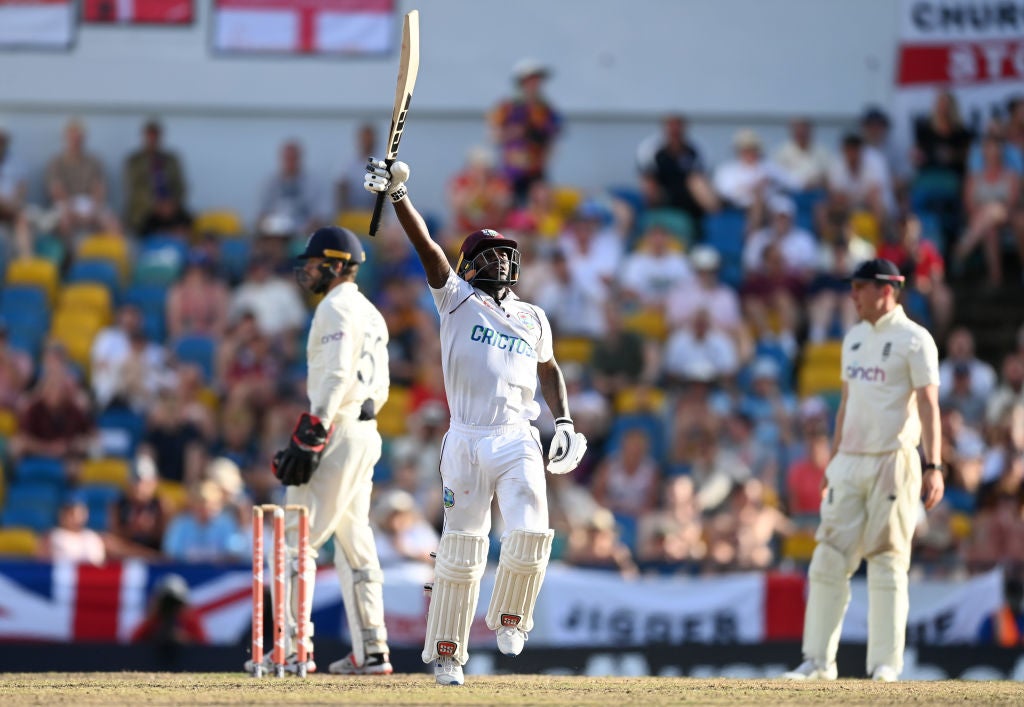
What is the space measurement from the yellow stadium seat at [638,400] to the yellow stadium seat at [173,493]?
4.00 metres

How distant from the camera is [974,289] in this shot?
1944 centimetres

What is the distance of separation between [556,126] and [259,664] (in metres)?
10.8

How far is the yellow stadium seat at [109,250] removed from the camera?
1975 centimetres

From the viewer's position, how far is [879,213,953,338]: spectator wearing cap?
1838 cm

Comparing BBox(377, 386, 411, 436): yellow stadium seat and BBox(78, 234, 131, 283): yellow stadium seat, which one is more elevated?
BBox(78, 234, 131, 283): yellow stadium seat

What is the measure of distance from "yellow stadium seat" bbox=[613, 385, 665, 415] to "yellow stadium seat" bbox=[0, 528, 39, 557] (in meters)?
5.31

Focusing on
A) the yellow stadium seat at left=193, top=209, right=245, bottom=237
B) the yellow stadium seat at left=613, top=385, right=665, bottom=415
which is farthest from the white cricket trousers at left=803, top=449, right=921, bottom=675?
the yellow stadium seat at left=193, top=209, right=245, bottom=237

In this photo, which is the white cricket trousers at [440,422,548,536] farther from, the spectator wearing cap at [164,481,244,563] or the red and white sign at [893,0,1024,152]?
the red and white sign at [893,0,1024,152]

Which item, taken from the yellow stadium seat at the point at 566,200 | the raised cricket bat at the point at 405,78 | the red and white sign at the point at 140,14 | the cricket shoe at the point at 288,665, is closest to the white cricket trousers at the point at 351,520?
the cricket shoe at the point at 288,665

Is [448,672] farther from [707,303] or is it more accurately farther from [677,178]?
[677,178]

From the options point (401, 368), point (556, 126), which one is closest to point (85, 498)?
point (401, 368)

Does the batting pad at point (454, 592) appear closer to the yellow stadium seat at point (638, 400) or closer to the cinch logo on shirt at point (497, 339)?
the cinch logo on shirt at point (497, 339)

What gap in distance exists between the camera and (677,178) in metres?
20.1

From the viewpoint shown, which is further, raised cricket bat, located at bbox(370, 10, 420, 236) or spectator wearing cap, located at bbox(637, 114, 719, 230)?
spectator wearing cap, located at bbox(637, 114, 719, 230)
